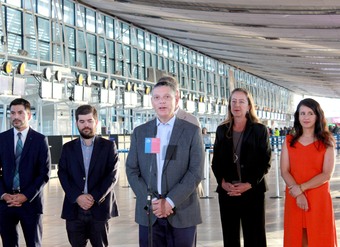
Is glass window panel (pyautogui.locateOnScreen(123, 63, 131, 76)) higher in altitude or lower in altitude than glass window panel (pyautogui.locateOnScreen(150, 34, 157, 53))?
lower

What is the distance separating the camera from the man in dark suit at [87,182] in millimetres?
4207

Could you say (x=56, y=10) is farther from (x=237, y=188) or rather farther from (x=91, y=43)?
(x=237, y=188)

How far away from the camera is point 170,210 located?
10.8ft

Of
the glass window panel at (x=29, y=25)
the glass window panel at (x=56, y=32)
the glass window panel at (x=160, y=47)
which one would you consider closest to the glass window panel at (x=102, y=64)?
the glass window panel at (x=56, y=32)

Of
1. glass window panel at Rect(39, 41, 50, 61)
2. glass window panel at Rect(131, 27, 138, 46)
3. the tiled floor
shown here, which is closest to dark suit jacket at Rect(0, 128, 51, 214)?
the tiled floor

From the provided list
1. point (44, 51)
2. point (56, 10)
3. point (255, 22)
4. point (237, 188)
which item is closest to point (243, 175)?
point (237, 188)

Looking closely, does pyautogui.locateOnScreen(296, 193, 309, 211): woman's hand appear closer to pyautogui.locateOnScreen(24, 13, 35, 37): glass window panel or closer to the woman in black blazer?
the woman in black blazer

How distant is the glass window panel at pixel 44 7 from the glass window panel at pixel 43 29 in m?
0.22

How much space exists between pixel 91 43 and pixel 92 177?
1741cm

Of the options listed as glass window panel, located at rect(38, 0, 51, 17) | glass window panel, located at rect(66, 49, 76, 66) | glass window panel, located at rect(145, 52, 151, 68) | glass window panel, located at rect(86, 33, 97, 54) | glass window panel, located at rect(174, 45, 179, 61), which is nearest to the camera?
glass window panel, located at rect(38, 0, 51, 17)

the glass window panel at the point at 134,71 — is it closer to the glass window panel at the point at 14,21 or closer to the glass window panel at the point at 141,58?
the glass window panel at the point at 141,58

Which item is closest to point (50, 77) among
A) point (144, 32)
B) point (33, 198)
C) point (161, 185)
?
point (144, 32)

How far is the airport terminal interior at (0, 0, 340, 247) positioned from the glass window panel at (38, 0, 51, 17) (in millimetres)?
50

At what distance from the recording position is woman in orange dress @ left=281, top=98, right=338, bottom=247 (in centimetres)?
421
